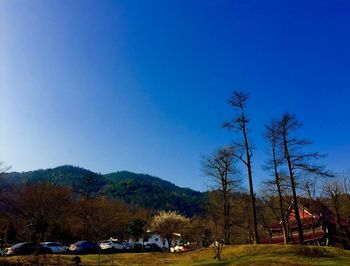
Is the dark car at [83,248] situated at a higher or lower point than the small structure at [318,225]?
lower

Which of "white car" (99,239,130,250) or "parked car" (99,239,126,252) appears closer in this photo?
"parked car" (99,239,126,252)

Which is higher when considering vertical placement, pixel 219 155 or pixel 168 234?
pixel 219 155

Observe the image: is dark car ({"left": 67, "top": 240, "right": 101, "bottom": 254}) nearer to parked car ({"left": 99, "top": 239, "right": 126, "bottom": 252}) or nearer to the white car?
parked car ({"left": 99, "top": 239, "right": 126, "bottom": 252})

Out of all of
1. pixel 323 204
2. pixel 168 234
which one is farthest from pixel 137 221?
pixel 323 204

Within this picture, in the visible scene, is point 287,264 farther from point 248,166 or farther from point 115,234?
point 115,234

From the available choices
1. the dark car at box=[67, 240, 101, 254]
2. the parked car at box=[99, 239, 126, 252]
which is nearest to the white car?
the parked car at box=[99, 239, 126, 252]

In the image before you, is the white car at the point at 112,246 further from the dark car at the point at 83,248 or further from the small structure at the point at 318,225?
the small structure at the point at 318,225

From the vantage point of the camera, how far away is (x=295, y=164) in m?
38.2

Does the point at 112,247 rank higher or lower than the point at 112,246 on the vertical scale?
lower

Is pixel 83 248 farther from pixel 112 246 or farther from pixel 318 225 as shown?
pixel 318 225

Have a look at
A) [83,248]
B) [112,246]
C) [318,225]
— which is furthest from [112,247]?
[318,225]

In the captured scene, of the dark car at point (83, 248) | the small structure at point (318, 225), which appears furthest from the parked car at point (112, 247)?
the small structure at point (318, 225)

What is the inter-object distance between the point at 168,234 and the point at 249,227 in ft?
71.5

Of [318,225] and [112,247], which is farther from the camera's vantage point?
[318,225]
